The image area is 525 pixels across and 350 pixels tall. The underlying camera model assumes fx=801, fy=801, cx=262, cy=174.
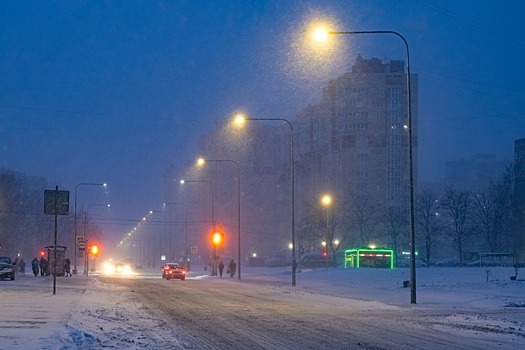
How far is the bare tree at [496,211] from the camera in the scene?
92.4 metres

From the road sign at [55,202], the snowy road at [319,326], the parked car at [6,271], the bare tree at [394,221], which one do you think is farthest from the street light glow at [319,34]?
the bare tree at [394,221]

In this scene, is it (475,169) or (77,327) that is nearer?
(77,327)

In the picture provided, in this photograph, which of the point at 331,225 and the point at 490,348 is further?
the point at 331,225

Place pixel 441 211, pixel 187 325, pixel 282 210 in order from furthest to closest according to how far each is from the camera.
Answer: pixel 282 210 < pixel 441 211 < pixel 187 325

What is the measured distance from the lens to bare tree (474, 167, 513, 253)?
3637 inches

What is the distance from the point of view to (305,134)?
12212 cm

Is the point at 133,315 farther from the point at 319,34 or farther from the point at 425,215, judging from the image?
the point at 425,215

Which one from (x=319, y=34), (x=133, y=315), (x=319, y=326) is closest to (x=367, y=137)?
(x=319, y=34)

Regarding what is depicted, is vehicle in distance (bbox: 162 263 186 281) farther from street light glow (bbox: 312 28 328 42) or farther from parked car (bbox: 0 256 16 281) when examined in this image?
street light glow (bbox: 312 28 328 42)

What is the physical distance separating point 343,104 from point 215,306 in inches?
3249

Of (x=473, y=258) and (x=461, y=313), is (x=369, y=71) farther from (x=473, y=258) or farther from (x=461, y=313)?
(x=461, y=313)

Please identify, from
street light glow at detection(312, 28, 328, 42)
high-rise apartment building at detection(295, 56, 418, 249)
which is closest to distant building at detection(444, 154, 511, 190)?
high-rise apartment building at detection(295, 56, 418, 249)

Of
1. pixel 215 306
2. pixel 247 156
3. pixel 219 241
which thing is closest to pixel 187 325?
pixel 215 306

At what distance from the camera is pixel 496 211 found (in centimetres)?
9125
